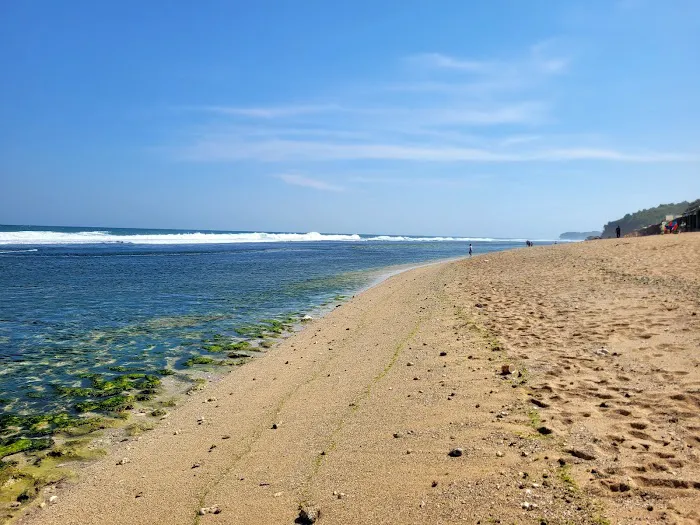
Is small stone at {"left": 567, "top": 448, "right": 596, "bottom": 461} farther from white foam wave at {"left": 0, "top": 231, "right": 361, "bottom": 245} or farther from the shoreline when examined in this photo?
white foam wave at {"left": 0, "top": 231, "right": 361, "bottom": 245}

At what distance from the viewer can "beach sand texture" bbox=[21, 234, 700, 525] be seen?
12.5 feet

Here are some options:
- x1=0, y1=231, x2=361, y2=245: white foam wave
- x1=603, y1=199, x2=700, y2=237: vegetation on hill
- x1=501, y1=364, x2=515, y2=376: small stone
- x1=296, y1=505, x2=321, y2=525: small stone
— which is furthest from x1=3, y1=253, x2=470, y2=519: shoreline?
x1=603, y1=199, x2=700, y2=237: vegetation on hill

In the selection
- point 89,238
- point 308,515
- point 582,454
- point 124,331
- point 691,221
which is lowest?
point 124,331

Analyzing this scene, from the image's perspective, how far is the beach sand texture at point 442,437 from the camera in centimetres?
382

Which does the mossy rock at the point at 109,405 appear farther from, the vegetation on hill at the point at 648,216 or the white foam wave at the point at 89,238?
the vegetation on hill at the point at 648,216

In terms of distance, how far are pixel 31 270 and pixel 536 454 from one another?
Answer: 32.3 m

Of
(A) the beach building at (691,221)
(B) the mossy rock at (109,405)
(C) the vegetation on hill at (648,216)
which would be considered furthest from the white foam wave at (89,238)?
(C) the vegetation on hill at (648,216)

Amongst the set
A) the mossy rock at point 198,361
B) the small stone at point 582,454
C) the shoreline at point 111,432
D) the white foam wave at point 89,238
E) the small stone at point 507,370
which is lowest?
the shoreline at point 111,432

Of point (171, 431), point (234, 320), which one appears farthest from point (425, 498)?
point (234, 320)

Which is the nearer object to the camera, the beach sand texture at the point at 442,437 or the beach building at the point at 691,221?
the beach sand texture at the point at 442,437

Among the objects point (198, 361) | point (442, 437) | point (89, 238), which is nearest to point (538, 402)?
point (442, 437)

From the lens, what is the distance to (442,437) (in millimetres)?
5062

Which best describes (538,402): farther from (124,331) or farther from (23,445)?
(124,331)

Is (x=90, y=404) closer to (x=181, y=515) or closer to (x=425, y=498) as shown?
(x=181, y=515)
